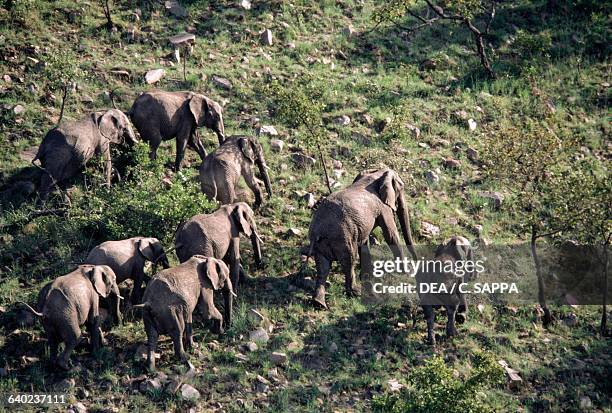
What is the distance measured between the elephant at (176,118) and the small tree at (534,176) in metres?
6.57

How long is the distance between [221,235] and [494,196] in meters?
7.79

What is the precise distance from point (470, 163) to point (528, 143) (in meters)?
2.52

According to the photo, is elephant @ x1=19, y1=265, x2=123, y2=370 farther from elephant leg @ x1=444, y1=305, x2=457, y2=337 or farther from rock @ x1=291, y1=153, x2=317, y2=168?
rock @ x1=291, y1=153, x2=317, y2=168

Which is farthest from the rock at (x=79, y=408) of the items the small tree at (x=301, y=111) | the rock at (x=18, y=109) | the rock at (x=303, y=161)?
the rock at (x=18, y=109)

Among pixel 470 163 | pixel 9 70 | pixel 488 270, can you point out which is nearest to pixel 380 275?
pixel 488 270

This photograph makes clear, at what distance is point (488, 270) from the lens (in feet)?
→ 74.7

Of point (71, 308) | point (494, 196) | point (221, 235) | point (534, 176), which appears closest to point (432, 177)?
point (494, 196)

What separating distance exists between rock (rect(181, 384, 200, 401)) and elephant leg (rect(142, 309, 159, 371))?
2.32 ft

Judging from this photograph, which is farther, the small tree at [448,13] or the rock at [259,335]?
the small tree at [448,13]

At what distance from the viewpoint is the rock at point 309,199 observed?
2364cm

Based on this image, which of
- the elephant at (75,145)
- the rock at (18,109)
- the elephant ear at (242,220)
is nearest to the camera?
the elephant ear at (242,220)

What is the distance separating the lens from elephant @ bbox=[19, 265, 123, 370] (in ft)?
58.4

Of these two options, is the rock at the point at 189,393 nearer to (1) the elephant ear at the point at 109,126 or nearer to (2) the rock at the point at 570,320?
(1) the elephant ear at the point at 109,126

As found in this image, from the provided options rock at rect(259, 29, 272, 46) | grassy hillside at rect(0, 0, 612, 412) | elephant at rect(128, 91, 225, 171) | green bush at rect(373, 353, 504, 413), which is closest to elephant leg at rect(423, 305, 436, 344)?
grassy hillside at rect(0, 0, 612, 412)
